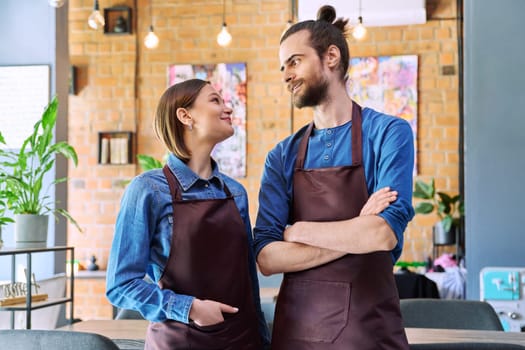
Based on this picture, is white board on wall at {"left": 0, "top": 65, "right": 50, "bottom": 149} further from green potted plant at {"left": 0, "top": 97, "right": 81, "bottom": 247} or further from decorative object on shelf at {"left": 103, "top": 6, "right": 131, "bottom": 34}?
decorative object on shelf at {"left": 103, "top": 6, "right": 131, "bottom": 34}

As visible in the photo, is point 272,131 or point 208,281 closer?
point 208,281

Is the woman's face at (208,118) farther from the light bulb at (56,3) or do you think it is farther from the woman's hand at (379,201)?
the light bulb at (56,3)

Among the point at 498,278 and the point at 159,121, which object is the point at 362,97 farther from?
the point at 159,121

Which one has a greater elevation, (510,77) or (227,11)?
(227,11)

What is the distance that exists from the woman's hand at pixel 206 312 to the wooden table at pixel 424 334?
0.81 meters

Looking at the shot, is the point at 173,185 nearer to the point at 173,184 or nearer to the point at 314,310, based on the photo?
the point at 173,184

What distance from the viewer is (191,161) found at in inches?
74.9

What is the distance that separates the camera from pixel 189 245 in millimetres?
1753

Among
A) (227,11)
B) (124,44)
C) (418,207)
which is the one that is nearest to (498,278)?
(418,207)

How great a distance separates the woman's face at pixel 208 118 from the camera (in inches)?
74.2

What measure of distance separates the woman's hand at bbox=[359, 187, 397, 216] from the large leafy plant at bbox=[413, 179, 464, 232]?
16.1 feet

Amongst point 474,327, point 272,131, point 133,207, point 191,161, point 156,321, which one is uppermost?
point 272,131

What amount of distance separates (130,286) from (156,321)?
0.11 meters

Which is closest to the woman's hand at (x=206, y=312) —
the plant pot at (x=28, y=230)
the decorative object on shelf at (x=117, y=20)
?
the plant pot at (x=28, y=230)
